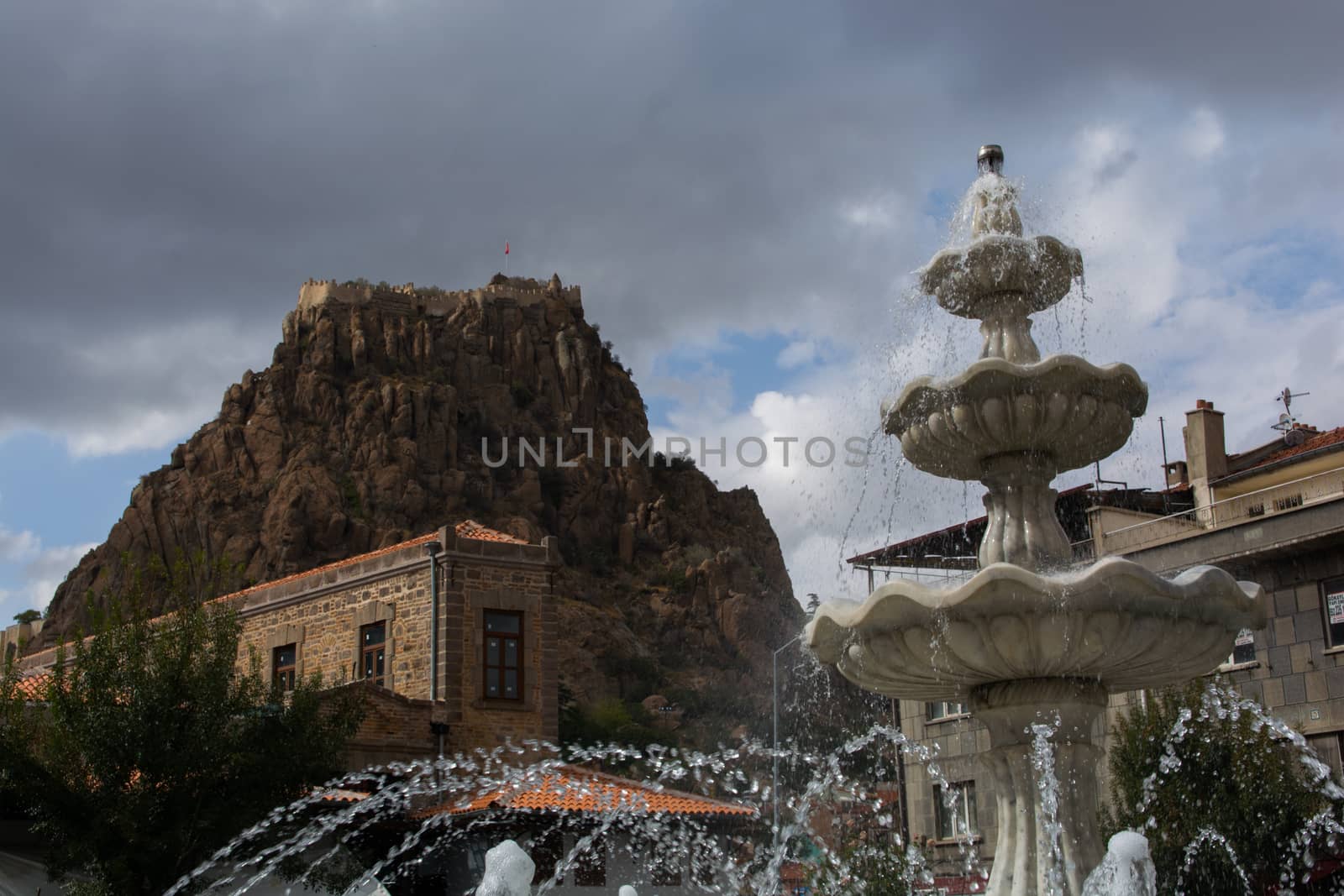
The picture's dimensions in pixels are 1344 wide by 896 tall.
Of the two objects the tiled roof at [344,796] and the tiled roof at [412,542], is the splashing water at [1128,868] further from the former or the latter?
the tiled roof at [412,542]

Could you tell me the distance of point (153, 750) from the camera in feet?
55.8

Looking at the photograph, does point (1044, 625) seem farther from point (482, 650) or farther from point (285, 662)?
point (285, 662)

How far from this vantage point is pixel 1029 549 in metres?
8.28

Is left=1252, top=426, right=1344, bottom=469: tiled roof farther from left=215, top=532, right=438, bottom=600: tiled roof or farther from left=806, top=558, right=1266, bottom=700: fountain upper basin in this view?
left=806, top=558, right=1266, bottom=700: fountain upper basin

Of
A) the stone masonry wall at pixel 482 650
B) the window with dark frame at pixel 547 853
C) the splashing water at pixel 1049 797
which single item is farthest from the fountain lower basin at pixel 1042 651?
the stone masonry wall at pixel 482 650

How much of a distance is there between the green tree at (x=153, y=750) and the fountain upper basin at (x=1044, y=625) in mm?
11240

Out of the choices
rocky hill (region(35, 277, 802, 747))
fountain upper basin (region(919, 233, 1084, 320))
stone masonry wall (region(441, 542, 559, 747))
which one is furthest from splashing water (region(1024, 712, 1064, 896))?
rocky hill (region(35, 277, 802, 747))

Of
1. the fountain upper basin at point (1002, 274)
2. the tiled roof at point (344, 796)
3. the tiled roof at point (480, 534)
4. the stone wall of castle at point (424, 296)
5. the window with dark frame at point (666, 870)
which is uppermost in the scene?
the stone wall of castle at point (424, 296)

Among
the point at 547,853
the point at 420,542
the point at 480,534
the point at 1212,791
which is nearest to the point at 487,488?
the point at 480,534

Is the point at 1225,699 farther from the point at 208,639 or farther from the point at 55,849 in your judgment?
the point at 55,849

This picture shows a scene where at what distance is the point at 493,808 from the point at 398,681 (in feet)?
13.8

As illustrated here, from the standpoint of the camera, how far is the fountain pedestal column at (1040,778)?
7555 mm

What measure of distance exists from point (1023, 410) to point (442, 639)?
1639 centimetres

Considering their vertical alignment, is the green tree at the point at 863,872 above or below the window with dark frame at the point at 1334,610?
below
